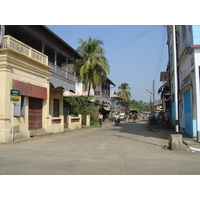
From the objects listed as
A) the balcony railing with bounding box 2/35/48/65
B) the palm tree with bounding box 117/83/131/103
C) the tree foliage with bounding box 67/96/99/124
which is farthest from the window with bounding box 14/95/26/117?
the palm tree with bounding box 117/83/131/103

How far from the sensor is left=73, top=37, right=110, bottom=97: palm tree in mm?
25436

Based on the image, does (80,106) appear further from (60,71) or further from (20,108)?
(20,108)

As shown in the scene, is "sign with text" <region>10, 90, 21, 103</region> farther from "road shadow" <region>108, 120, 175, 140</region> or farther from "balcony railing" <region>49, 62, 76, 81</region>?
"road shadow" <region>108, 120, 175, 140</region>

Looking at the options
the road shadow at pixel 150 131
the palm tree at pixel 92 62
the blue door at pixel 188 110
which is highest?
the palm tree at pixel 92 62

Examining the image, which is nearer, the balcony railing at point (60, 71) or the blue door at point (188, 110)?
the blue door at point (188, 110)

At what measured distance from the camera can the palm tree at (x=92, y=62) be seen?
83.5ft

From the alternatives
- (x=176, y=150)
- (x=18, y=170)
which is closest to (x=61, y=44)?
(x=176, y=150)

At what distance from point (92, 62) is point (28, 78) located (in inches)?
475

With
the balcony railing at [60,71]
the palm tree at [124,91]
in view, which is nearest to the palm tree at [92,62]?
the balcony railing at [60,71]

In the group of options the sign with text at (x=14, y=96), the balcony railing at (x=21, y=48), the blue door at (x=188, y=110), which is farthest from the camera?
the blue door at (x=188, y=110)

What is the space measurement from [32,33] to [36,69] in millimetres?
2442

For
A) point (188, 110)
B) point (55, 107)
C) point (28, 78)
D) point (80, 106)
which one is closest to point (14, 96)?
point (28, 78)

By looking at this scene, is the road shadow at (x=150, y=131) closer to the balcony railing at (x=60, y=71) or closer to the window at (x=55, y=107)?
the window at (x=55, y=107)

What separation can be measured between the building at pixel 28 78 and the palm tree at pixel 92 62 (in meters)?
5.34
